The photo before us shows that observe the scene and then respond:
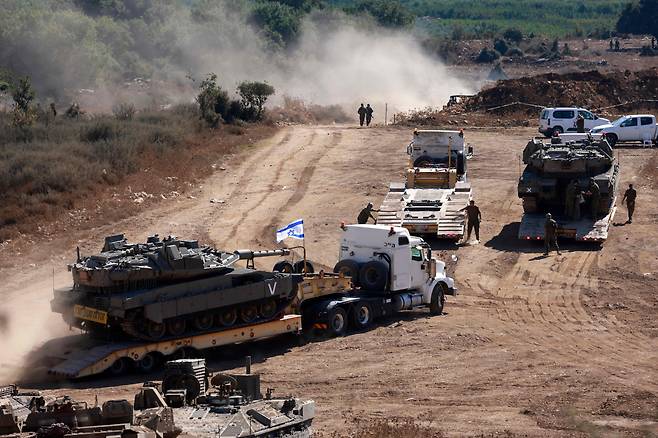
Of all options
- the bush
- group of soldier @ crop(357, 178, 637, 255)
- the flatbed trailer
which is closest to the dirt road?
the flatbed trailer

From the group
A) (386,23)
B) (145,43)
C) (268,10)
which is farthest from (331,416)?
(386,23)

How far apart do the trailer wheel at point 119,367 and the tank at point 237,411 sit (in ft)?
16.0

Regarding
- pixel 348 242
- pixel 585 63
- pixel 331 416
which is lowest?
pixel 331 416

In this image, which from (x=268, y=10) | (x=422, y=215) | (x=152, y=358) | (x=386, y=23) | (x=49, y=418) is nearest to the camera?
(x=49, y=418)

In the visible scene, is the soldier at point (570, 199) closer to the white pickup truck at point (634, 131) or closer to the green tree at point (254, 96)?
the white pickup truck at point (634, 131)

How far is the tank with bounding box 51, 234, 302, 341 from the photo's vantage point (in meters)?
25.7

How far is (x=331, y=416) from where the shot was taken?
2270 centimetres

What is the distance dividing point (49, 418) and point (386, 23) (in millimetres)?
84355

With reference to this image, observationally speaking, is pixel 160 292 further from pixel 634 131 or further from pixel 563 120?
pixel 563 120

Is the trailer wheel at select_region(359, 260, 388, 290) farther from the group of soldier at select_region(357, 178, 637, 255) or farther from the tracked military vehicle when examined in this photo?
the tracked military vehicle

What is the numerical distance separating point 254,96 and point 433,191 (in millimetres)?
21076

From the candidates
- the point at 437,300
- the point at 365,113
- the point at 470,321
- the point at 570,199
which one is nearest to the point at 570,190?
the point at 570,199

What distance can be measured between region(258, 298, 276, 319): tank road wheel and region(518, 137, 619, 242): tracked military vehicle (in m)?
12.9

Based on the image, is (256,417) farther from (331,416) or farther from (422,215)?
(422,215)
